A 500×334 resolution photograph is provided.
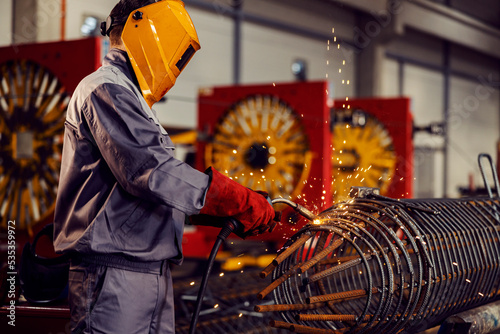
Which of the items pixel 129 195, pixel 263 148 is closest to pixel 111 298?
pixel 129 195

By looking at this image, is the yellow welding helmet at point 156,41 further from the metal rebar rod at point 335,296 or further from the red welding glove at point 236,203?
the metal rebar rod at point 335,296

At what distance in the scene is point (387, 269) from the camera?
5.44ft

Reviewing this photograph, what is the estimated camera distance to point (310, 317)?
64.4 inches

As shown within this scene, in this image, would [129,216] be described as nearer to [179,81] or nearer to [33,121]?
[33,121]

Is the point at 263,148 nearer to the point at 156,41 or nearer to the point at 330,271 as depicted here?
the point at 156,41

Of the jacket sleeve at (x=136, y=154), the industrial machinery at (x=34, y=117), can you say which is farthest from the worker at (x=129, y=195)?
the industrial machinery at (x=34, y=117)

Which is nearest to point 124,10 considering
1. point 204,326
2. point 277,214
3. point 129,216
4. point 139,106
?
point 139,106

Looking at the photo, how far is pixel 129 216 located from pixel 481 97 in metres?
16.5

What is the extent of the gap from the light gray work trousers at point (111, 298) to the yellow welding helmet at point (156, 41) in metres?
0.55

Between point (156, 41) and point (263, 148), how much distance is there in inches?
138

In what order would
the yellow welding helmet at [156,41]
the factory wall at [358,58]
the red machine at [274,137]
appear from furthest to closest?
the factory wall at [358,58] < the red machine at [274,137] < the yellow welding helmet at [156,41]

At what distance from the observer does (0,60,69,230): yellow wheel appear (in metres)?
3.45

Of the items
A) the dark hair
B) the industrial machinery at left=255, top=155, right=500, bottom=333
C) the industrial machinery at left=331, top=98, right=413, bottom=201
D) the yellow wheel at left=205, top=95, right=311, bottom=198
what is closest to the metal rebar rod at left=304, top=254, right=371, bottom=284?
the industrial machinery at left=255, top=155, right=500, bottom=333

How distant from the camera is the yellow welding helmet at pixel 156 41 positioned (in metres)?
1.74
